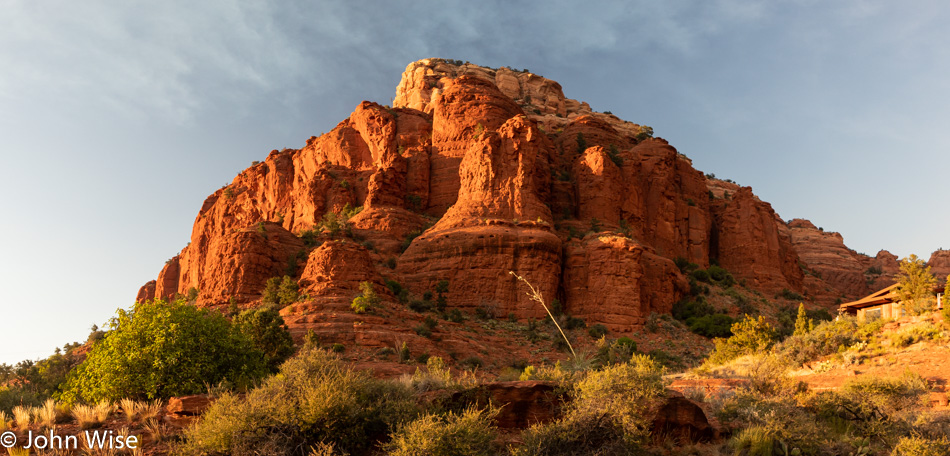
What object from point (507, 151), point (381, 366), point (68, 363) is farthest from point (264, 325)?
point (507, 151)

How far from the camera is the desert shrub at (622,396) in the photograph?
50.1 feet

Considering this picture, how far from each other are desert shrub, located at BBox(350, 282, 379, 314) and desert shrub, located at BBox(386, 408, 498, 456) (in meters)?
19.6

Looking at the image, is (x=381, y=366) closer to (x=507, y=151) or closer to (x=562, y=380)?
(x=562, y=380)

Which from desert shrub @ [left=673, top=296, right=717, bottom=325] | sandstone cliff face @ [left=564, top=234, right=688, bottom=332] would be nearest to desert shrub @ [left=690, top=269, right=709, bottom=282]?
desert shrub @ [left=673, top=296, right=717, bottom=325]

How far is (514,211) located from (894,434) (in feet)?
104

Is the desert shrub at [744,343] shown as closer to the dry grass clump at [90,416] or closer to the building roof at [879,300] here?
the building roof at [879,300]

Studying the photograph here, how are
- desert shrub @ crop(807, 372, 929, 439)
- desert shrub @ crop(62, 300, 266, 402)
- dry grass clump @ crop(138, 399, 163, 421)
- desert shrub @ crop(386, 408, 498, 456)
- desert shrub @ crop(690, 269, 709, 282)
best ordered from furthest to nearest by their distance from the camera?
desert shrub @ crop(690, 269, 709, 282)
desert shrub @ crop(62, 300, 266, 402)
desert shrub @ crop(807, 372, 929, 439)
dry grass clump @ crop(138, 399, 163, 421)
desert shrub @ crop(386, 408, 498, 456)

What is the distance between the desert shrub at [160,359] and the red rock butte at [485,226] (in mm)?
10572

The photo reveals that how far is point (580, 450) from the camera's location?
48.4ft

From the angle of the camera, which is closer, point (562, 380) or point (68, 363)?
point (562, 380)

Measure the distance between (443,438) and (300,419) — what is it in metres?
3.21

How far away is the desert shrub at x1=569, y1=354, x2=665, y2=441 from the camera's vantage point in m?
15.3

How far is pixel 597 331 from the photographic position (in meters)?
41.3

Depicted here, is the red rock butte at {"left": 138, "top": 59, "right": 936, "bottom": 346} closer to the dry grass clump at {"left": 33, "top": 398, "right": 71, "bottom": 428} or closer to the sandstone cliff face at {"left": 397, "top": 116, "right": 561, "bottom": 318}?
the sandstone cliff face at {"left": 397, "top": 116, "right": 561, "bottom": 318}
